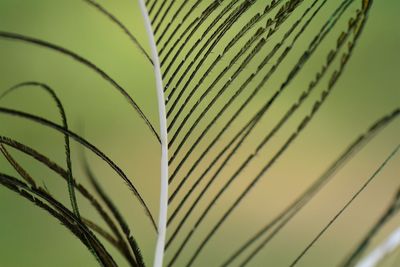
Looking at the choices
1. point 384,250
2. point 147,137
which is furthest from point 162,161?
point 147,137

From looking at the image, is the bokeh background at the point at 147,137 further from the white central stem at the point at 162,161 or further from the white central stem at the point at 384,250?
the white central stem at the point at 384,250

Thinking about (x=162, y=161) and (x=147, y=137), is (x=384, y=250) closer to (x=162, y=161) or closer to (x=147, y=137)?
(x=162, y=161)

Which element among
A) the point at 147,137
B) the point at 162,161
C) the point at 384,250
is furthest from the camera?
the point at 147,137

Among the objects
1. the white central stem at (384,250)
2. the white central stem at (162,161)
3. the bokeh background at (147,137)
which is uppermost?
the white central stem at (384,250)

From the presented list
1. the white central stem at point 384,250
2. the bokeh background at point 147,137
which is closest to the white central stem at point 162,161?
the white central stem at point 384,250

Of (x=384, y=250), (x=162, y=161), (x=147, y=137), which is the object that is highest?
(x=384, y=250)

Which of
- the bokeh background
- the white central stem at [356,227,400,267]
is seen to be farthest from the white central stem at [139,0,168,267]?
the bokeh background

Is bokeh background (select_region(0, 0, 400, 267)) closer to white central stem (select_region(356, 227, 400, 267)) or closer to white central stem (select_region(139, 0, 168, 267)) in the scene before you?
white central stem (select_region(139, 0, 168, 267))

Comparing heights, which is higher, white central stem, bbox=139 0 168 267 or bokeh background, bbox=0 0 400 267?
white central stem, bbox=139 0 168 267

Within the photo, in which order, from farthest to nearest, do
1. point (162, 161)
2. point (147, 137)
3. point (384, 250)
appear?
point (147, 137) → point (162, 161) → point (384, 250)
